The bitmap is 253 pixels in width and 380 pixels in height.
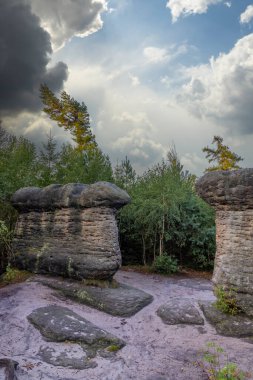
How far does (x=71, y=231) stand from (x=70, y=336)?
14.8ft

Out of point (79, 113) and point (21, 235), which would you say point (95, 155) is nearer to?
point (21, 235)

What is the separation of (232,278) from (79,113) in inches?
766

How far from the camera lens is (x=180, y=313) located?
8.66 m

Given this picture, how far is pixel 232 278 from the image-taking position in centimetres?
778

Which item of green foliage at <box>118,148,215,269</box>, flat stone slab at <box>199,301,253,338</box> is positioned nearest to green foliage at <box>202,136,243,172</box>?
green foliage at <box>118,148,215,269</box>

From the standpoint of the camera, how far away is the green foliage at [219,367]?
510 cm

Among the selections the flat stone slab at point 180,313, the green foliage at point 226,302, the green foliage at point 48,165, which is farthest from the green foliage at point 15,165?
the green foliage at point 226,302

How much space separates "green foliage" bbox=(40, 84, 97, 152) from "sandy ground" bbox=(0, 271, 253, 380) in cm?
1546

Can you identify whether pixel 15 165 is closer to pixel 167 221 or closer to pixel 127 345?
pixel 167 221

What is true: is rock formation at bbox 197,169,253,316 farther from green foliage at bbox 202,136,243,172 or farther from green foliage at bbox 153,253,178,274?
green foliage at bbox 202,136,243,172

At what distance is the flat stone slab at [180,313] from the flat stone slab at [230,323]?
0.36m

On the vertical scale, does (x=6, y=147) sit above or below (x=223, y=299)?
above

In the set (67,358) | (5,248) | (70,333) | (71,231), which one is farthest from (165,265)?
(67,358)

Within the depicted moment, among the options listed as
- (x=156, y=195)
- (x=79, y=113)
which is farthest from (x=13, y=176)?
(x=79, y=113)
